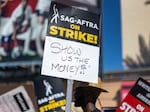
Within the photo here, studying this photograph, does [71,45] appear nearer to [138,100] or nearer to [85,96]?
[85,96]

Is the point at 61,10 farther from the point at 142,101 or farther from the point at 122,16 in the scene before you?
the point at 122,16

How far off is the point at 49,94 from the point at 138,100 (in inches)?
42.9

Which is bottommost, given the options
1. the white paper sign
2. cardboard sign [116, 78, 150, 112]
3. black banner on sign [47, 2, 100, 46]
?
cardboard sign [116, 78, 150, 112]

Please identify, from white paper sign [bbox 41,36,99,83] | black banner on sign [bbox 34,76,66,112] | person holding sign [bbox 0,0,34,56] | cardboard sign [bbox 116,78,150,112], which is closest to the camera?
white paper sign [bbox 41,36,99,83]

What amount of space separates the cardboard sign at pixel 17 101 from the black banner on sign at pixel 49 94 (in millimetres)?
122

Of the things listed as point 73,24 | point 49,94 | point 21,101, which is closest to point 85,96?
point 73,24

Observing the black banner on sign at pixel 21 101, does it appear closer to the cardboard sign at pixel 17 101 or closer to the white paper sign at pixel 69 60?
the cardboard sign at pixel 17 101

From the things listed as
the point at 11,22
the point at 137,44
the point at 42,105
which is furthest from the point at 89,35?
the point at 11,22

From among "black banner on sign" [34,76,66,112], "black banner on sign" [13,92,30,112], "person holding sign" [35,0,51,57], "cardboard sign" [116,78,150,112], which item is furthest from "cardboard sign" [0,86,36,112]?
"person holding sign" [35,0,51,57]

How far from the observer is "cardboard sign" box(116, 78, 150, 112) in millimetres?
4086

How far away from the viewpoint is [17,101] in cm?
496

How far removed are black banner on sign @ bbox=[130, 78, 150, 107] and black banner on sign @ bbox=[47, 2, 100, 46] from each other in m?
0.55

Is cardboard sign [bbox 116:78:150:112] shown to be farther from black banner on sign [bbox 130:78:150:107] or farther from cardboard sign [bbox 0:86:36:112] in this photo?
cardboard sign [bbox 0:86:36:112]

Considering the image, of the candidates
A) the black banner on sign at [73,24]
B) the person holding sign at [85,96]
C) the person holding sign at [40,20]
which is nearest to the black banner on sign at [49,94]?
the person holding sign at [85,96]
